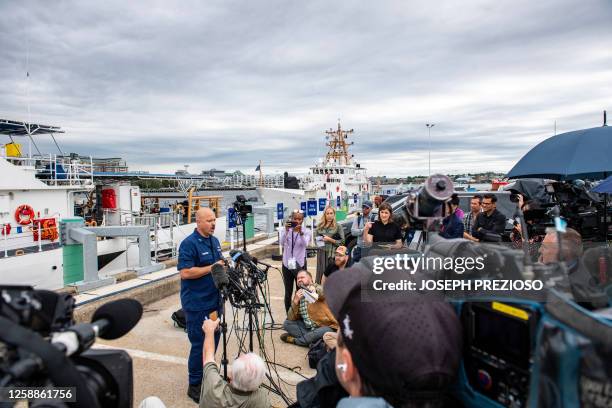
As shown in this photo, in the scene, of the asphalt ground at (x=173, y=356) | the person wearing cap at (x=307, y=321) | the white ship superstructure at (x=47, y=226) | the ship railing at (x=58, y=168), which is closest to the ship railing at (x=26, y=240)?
the white ship superstructure at (x=47, y=226)

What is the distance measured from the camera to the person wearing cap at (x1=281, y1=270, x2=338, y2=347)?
197 inches

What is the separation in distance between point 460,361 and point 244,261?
9.24 feet

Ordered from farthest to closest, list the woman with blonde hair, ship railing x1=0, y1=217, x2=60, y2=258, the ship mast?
the ship mast, ship railing x1=0, y1=217, x2=60, y2=258, the woman with blonde hair

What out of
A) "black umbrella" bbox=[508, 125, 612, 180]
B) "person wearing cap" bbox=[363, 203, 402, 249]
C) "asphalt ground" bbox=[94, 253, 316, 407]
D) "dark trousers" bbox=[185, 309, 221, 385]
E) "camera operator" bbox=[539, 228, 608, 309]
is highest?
"black umbrella" bbox=[508, 125, 612, 180]

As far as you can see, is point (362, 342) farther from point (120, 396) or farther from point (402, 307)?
point (120, 396)

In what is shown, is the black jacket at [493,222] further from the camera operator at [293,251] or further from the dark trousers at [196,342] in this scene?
the dark trousers at [196,342]

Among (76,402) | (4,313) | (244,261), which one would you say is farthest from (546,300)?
(244,261)

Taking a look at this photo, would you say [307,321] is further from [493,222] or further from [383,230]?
[493,222]

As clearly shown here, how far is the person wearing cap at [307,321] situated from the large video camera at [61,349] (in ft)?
11.8

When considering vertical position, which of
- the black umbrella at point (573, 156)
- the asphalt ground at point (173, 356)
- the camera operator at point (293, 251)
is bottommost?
the asphalt ground at point (173, 356)

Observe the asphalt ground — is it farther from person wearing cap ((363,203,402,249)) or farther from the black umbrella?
the black umbrella

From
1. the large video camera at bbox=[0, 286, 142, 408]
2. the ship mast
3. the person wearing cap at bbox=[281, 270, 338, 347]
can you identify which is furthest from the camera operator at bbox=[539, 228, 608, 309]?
the ship mast

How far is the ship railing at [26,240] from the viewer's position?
10422 millimetres

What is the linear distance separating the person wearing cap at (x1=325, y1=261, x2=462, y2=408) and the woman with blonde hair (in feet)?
19.3
